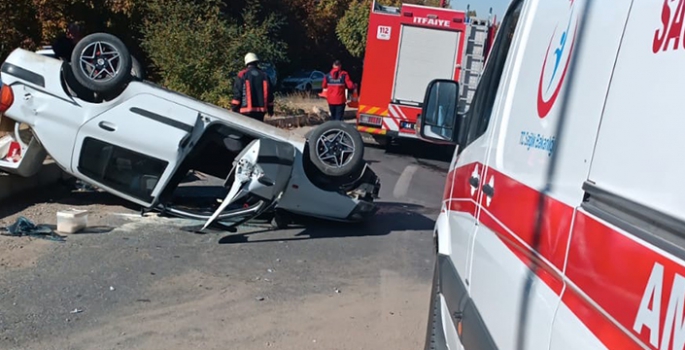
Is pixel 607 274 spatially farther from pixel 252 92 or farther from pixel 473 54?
pixel 473 54

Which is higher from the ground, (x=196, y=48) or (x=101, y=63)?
(x=101, y=63)

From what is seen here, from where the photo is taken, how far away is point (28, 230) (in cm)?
704

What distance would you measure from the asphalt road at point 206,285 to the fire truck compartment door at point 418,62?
Answer: 760 cm

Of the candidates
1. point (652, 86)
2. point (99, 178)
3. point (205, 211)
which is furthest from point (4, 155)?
point (652, 86)

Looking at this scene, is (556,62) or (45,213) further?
(45,213)

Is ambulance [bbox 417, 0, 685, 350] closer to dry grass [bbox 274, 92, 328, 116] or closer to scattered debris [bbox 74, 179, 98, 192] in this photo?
scattered debris [bbox 74, 179, 98, 192]

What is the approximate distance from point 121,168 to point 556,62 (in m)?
5.81

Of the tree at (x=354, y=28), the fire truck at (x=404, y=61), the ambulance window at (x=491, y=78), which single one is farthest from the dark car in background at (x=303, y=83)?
the ambulance window at (x=491, y=78)

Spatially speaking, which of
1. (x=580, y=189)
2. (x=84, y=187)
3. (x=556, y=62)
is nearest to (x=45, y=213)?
(x=84, y=187)

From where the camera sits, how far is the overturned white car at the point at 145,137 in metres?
7.35

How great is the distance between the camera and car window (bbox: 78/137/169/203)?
7461 millimetres

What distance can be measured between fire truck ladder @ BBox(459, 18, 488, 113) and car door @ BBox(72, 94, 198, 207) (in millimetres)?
8607

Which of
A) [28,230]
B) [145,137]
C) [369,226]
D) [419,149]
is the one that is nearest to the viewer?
[28,230]

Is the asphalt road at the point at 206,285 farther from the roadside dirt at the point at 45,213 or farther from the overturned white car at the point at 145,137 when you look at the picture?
the overturned white car at the point at 145,137
